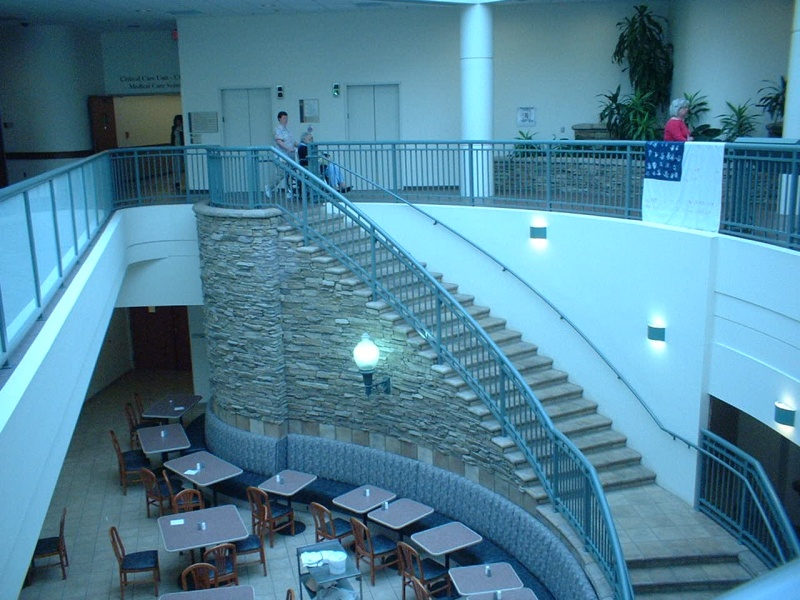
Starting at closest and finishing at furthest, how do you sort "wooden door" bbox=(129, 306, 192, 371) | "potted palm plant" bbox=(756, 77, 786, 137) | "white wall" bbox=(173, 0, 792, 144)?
"potted palm plant" bbox=(756, 77, 786, 137)
"white wall" bbox=(173, 0, 792, 144)
"wooden door" bbox=(129, 306, 192, 371)

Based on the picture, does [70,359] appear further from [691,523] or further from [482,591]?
[691,523]

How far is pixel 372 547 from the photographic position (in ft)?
35.5

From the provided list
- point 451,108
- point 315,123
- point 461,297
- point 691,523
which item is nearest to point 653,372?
point 691,523

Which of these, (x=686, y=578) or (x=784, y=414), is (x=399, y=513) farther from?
(x=784, y=414)

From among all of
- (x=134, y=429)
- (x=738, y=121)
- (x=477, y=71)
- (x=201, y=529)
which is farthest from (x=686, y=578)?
(x=134, y=429)

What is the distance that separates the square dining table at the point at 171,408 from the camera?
15.3 m

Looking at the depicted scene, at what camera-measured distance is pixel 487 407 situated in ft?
36.0

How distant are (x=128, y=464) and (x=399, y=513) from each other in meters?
5.26

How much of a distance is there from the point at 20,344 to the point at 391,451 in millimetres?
6968

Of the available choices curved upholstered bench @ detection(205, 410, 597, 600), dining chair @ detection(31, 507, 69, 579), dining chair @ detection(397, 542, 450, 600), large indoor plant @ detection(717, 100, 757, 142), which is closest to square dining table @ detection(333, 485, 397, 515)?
curved upholstered bench @ detection(205, 410, 597, 600)

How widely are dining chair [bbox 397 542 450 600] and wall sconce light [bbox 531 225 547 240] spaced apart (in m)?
4.53

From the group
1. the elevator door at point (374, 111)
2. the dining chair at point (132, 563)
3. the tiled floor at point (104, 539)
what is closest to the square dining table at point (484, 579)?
the tiled floor at point (104, 539)

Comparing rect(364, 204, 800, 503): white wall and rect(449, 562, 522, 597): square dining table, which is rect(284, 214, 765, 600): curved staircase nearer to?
rect(364, 204, 800, 503): white wall

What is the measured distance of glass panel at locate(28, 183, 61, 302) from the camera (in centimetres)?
694
